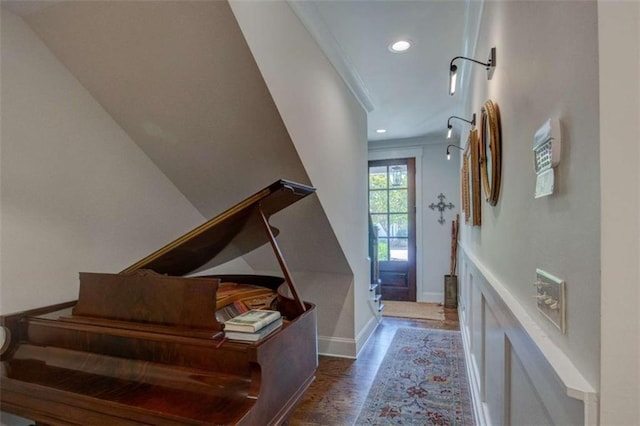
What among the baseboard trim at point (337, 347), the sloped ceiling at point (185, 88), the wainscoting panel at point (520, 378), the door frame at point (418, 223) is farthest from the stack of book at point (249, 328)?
the door frame at point (418, 223)

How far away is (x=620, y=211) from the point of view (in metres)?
0.63

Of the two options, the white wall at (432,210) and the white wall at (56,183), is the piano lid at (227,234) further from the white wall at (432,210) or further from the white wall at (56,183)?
the white wall at (432,210)

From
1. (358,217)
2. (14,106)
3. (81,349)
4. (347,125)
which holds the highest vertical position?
(347,125)

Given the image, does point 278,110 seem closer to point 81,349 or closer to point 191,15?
point 191,15

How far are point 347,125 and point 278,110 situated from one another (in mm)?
1457

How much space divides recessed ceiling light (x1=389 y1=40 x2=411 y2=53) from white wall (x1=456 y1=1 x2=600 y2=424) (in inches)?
37.0

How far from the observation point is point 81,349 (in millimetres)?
1452

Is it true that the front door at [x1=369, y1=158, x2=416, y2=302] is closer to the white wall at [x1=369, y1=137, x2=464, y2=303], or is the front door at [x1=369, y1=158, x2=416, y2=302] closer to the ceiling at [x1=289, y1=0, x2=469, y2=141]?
the white wall at [x1=369, y1=137, x2=464, y2=303]

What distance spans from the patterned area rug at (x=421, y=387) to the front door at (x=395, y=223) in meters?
1.96

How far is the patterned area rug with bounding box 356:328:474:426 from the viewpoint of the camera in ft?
7.79

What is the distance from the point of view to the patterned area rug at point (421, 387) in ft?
7.79

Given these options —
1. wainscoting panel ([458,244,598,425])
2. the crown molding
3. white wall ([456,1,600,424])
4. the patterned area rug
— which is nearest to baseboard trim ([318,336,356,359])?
the patterned area rug

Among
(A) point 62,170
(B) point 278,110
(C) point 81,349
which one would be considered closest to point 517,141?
(B) point 278,110

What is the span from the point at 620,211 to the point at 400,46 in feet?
8.19
